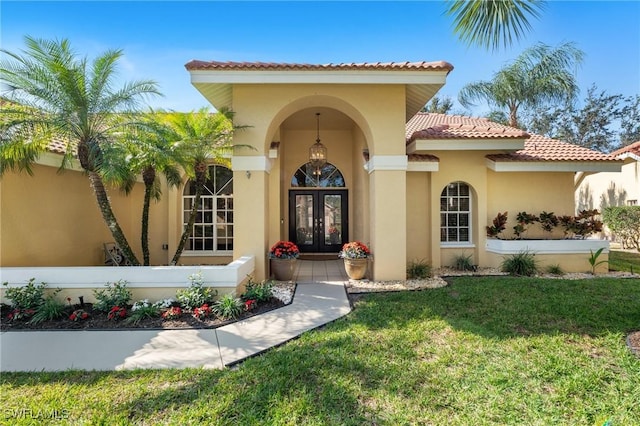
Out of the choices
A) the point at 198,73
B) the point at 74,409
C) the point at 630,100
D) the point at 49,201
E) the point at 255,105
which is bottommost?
the point at 74,409

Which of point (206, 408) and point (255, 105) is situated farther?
point (255, 105)

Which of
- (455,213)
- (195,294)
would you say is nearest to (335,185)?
(455,213)

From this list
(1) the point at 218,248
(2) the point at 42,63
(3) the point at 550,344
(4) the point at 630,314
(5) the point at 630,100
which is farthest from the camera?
(5) the point at 630,100

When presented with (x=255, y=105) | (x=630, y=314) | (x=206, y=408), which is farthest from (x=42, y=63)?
(x=630, y=314)

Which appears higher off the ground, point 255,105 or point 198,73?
point 198,73

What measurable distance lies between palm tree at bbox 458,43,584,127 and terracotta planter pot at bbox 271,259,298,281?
A: 715 inches

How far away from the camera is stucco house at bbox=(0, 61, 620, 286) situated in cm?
802

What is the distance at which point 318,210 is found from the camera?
45.5 ft

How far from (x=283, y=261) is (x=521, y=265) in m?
7.62

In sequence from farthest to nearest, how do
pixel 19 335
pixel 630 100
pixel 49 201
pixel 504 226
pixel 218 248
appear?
pixel 630 100, pixel 218 248, pixel 504 226, pixel 49 201, pixel 19 335

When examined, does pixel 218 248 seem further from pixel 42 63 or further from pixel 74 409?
pixel 74 409

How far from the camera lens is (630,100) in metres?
34.5

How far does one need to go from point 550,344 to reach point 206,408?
5140 millimetres

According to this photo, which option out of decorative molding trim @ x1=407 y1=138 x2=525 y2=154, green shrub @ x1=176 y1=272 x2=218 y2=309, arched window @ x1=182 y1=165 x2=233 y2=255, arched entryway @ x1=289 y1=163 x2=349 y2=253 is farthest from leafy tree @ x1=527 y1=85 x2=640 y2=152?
green shrub @ x1=176 y1=272 x2=218 y2=309
